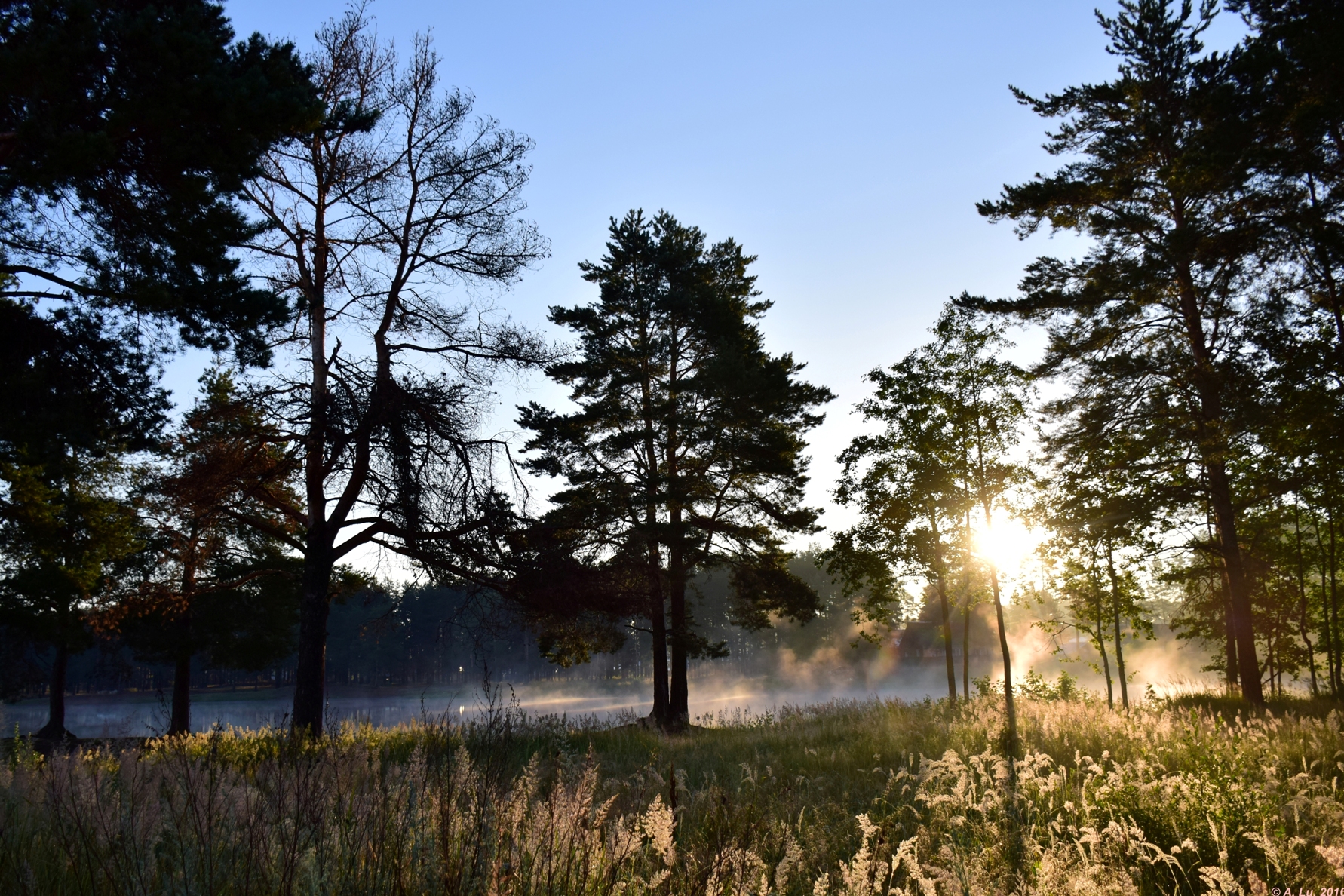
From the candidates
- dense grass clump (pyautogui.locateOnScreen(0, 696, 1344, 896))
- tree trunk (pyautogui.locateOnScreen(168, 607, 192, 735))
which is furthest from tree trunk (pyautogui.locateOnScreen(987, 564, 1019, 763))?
tree trunk (pyautogui.locateOnScreen(168, 607, 192, 735))

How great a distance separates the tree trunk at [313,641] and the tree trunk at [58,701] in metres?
15.9

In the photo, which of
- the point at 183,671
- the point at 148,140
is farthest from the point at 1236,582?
the point at 183,671

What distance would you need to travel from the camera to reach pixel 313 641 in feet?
39.9

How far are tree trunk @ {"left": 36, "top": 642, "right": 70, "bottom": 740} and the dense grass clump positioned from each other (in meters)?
19.1

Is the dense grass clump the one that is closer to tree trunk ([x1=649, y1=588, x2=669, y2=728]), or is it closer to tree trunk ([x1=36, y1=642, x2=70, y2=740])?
tree trunk ([x1=649, y1=588, x2=669, y2=728])

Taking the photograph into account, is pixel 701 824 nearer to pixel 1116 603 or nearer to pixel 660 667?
pixel 660 667

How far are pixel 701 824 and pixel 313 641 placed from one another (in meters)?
8.98

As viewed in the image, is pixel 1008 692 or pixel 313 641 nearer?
pixel 1008 692

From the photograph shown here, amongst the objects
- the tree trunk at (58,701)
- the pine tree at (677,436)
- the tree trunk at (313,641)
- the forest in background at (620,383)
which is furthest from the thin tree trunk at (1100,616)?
the tree trunk at (58,701)

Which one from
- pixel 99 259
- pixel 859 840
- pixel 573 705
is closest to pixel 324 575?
pixel 99 259

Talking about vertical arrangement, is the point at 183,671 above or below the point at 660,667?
below

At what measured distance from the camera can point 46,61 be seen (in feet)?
24.4

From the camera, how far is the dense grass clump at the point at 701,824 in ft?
10.4

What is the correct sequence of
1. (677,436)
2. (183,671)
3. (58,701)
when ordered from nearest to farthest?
(677,436)
(58,701)
(183,671)
